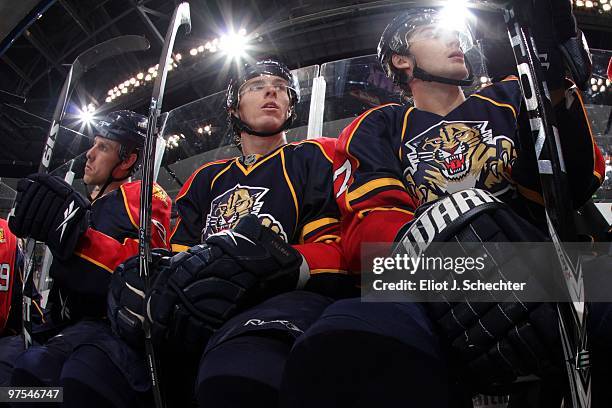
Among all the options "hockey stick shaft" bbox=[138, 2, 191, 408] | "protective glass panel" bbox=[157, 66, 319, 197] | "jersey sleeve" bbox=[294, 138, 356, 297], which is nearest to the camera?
"hockey stick shaft" bbox=[138, 2, 191, 408]

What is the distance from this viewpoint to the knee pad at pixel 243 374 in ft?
2.20

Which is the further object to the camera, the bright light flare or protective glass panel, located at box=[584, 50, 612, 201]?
the bright light flare

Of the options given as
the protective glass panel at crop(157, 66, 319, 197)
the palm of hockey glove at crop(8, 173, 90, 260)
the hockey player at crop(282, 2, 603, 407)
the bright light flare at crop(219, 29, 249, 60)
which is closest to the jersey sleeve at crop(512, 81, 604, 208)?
the hockey player at crop(282, 2, 603, 407)

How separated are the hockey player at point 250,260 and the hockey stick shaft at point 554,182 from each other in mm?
359

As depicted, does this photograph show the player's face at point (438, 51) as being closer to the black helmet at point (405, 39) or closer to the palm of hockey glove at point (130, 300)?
the black helmet at point (405, 39)

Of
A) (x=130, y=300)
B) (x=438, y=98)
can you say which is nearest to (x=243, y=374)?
(x=130, y=300)

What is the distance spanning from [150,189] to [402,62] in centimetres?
75

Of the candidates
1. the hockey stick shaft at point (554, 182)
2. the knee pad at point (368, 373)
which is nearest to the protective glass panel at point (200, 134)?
the hockey stick shaft at point (554, 182)

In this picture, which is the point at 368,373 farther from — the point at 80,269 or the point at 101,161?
the point at 101,161

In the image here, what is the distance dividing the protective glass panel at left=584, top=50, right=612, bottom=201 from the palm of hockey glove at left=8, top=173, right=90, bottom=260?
222cm

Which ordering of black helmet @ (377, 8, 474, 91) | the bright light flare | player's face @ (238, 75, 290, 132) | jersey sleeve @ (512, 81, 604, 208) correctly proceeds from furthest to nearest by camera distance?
the bright light flare
player's face @ (238, 75, 290, 132)
black helmet @ (377, 8, 474, 91)
jersey sleeve @ (512, 81, 604, 208)

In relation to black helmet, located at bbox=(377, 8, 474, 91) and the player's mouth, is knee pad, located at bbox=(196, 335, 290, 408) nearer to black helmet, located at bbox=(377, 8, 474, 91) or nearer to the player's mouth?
black helmet, located at bbox=(377, 8, 474, 91)

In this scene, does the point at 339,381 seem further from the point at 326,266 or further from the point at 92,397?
the point at 92,397

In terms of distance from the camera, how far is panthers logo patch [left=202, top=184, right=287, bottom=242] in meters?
1.20
